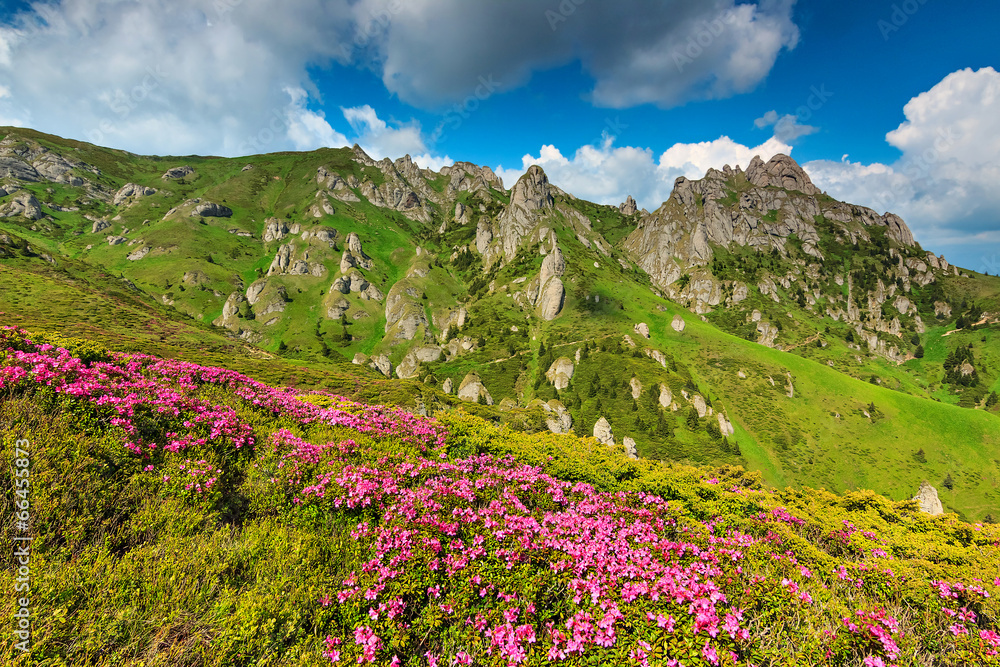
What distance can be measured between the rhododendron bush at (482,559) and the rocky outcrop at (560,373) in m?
129

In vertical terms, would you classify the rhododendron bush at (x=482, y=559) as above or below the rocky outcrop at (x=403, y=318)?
below

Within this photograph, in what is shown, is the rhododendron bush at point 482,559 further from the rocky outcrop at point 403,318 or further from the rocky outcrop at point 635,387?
the rocky outcrop at point 403,318

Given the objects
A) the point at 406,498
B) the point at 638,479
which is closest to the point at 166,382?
the point at 406,498

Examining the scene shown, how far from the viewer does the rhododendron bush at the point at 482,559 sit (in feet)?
18.8

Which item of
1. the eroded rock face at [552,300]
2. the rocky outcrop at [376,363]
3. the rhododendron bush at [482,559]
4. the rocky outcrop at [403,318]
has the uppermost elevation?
the eroded rock face at [552,300]

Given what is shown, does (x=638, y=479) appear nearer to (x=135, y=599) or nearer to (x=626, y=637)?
(x=626, y=637)

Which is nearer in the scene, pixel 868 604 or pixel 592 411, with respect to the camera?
pixel 868 604

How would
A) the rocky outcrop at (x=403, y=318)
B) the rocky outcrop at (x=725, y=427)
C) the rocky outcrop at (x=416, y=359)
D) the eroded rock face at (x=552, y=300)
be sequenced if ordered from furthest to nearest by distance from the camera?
the eroded rock face at (x=552, y=300), the rocky outcrop at (x=403, y=318), the rocky outcrop at (x=416, y=359), the rocky outcrop at (x=725, y=427)

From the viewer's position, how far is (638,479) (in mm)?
15281

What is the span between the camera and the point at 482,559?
290 inches

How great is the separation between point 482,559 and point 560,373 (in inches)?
5523

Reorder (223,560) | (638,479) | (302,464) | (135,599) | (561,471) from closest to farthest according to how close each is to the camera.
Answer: (135,599), (223,560), (302,464), (561,471), (638,479)

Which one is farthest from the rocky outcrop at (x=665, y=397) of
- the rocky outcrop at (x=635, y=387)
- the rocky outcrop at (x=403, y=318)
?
the rocky outcrop at (x=403, y=318)

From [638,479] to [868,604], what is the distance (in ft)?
24.5
